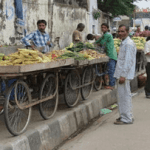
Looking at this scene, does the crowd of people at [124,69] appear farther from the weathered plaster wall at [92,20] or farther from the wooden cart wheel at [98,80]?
the weathered plaster wall at [92,20]

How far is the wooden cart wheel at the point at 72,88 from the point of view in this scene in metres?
6.79

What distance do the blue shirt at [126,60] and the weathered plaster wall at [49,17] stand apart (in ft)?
13.9

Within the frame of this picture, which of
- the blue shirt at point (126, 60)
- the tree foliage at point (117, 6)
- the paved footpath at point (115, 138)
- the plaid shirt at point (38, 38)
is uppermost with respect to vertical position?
the tree foliage at point (117, 6)

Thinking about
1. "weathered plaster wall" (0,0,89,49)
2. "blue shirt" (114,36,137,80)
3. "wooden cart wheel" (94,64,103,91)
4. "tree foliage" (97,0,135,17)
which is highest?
"tree foliage" (97,0,135,17)

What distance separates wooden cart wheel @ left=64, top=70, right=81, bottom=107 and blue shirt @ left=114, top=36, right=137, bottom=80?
1.33 metres

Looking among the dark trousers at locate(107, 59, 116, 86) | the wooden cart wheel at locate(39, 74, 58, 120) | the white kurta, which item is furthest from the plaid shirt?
the dark trousers at locate(107, 59, 116, 86)

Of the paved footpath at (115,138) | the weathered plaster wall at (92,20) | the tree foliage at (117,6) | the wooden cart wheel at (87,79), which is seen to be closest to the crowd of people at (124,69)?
the paved footpath at (115,138)

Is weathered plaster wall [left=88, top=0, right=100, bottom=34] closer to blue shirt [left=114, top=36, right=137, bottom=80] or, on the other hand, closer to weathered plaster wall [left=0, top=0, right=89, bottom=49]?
weathered plaster wall [left=0, top=0, right=89, bottom=49]

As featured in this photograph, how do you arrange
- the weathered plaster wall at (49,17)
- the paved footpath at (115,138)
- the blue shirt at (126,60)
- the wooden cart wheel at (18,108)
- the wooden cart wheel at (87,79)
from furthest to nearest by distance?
the weathered plaster wall at (49,17) → the wooden cart wheel at (87,79) → the blue shirt at (126,60) → the paved footpath at (115,138) → the wooden cart wheel at (18,108)

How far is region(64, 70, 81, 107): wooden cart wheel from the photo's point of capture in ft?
22.3

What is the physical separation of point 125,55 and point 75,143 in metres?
2.01

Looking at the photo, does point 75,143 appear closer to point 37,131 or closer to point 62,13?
point 37,131

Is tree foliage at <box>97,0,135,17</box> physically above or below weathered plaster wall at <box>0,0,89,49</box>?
above

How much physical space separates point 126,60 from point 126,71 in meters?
0.22
